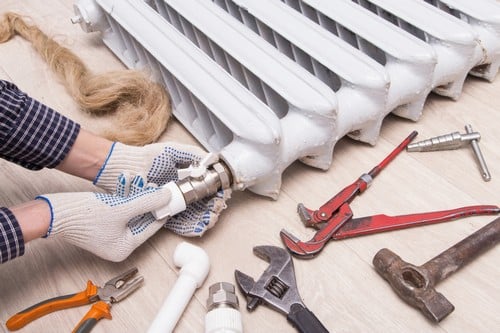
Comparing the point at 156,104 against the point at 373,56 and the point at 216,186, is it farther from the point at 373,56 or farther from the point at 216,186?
the point at 373,56

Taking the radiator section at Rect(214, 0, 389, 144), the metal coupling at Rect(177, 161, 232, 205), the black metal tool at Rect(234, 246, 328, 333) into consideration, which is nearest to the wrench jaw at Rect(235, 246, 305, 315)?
the black metal tool at Rect(234, 246, 328, 333)

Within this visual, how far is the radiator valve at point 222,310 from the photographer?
566 mm

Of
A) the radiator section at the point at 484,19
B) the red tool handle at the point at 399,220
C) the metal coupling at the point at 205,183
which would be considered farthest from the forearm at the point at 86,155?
the radiator section at the point at 484,19

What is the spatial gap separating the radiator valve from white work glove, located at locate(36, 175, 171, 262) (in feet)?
0.40

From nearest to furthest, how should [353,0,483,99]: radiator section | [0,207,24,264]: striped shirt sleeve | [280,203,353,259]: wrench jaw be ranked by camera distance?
[0,207,24,264]: striped shirt sleeve
[280,203,353,259]: wrench jaw
[353,0,483,99]: radiator section

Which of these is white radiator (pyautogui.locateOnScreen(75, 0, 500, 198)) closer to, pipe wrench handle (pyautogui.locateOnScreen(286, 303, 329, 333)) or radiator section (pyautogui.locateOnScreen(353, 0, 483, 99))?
radiator section (pyautogui.locateOnScreen(353, 0, 483, 99))

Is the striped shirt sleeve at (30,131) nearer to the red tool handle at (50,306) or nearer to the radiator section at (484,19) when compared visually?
the red tool handle at (50,306)

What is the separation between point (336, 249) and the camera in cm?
68

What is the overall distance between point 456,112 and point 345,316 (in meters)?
0.44

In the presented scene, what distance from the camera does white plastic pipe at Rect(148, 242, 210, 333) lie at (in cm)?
58

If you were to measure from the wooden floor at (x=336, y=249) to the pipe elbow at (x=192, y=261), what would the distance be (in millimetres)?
21

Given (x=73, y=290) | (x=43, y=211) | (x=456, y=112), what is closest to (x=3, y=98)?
(x=43, y=211)

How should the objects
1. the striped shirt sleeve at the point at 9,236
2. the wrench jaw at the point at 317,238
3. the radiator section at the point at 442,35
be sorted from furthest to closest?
the radiator section at the point at 442,35 → the wrench jaw at the point at 317,238 → the striped shirt sleeve at the point at 9,236

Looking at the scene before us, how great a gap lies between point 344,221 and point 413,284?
12cm
